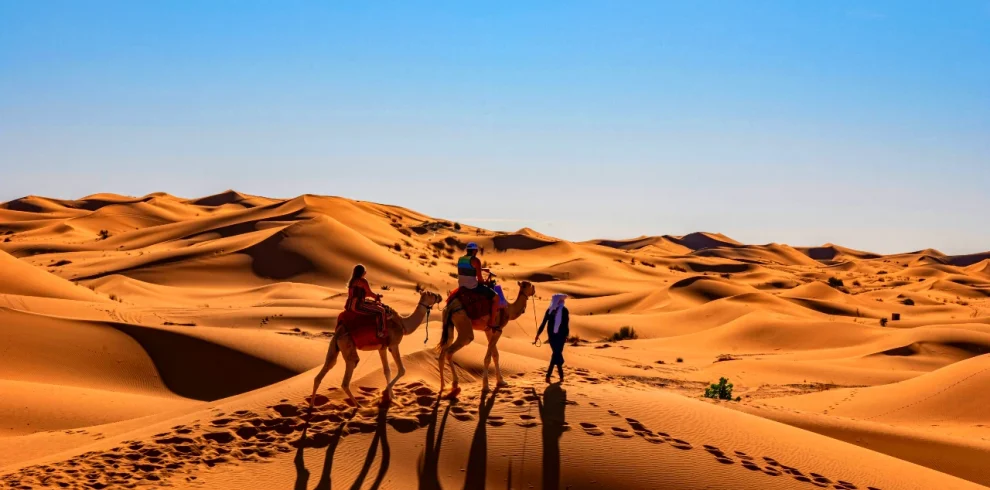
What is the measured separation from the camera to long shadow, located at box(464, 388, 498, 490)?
28.1 ft

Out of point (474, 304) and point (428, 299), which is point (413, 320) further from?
point (474, 304)

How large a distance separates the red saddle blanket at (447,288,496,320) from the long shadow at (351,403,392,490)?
1.63 m

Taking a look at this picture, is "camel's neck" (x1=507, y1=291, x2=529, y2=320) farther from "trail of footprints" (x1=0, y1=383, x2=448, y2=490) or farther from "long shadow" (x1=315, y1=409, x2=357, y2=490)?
"long shadow" (x1=315, y1=409, x2=357, y2=490)

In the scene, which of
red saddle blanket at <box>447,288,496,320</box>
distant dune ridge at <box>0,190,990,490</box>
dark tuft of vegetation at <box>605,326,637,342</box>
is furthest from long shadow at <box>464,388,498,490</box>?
dark tuft of vegetation at <box>605,326,637,342</box>

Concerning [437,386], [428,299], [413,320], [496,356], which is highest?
[428,299]

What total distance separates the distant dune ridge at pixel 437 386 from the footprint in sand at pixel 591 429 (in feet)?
0.10

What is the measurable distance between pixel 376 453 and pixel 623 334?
2327cm

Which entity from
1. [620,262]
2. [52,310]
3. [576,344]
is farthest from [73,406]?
[620,262]

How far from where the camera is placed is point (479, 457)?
354 inches

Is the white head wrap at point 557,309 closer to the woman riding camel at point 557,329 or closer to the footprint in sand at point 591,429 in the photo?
the woman riding camel at point 557,329

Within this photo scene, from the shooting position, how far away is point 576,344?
2848 centimetres

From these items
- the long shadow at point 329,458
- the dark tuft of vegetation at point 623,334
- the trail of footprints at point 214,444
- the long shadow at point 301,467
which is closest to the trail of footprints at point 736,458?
the trail of footprints at point 214,444

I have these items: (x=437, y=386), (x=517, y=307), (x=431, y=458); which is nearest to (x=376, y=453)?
(x=431, y=458)

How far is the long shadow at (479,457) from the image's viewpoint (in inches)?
337
